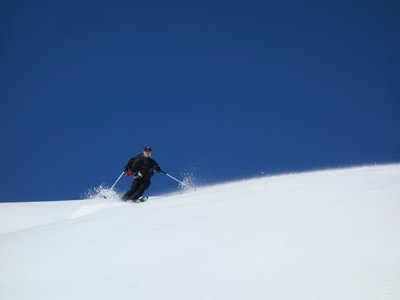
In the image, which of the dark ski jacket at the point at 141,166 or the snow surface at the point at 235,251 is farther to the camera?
the dark ski jacket at the point at 141,166

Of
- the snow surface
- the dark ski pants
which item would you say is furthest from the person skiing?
the snow surface

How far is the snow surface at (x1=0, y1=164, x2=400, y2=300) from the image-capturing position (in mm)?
2719

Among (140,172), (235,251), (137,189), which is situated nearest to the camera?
(235,251)

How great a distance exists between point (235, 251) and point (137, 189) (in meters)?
8.23

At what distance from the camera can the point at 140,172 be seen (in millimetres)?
11469

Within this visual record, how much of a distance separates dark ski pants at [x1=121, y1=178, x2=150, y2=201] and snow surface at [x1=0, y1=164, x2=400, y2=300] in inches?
213

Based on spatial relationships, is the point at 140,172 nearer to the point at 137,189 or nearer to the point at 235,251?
the point at 137,189

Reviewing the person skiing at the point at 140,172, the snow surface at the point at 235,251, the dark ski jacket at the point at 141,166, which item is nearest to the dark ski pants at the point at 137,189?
the person skiing at the point at 140,172

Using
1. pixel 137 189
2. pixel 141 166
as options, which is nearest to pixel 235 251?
pixel 137 189

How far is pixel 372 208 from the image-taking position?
13.9 feet

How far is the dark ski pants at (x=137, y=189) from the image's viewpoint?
11.2 m

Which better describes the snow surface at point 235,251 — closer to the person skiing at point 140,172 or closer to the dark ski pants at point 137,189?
the dark ski pants at point 137,189

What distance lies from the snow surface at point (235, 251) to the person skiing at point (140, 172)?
5.53m

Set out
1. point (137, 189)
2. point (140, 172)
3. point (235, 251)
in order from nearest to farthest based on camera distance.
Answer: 1. point (235, 251)
2. point (137, 189)
3. point (140, 172)
